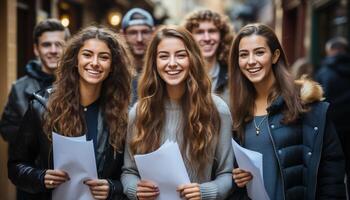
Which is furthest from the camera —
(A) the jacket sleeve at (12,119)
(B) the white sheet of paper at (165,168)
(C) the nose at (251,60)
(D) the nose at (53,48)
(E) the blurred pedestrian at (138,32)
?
(E) the blurred pedestrian at (138,32)

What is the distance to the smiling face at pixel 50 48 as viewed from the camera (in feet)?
15.4

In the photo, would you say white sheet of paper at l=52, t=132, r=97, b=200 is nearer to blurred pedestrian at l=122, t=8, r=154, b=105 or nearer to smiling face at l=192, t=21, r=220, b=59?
smiling face at l=192, t=21, r=220, b=59

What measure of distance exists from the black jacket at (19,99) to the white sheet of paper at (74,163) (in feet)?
5.60

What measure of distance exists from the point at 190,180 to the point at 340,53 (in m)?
4.72

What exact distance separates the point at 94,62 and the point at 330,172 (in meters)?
1.54

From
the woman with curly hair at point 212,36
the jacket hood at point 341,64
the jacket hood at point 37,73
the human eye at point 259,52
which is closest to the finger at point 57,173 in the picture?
the human eye at point 259,52

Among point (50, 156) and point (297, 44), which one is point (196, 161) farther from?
point (297, 44)

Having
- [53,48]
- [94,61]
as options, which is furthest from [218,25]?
[94,61]

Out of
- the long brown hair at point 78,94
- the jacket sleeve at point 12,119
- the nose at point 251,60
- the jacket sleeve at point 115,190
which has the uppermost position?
the nose at point 251,60

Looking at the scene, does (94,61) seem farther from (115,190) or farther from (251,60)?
(251,60)

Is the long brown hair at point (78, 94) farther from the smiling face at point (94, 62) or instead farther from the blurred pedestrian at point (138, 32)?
the blurred pedestrian at point (138, 32)

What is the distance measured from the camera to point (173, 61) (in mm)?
3053

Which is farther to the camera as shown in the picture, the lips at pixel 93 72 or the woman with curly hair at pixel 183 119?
the lips at pixel 93 72

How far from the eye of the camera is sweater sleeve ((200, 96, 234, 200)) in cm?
296
